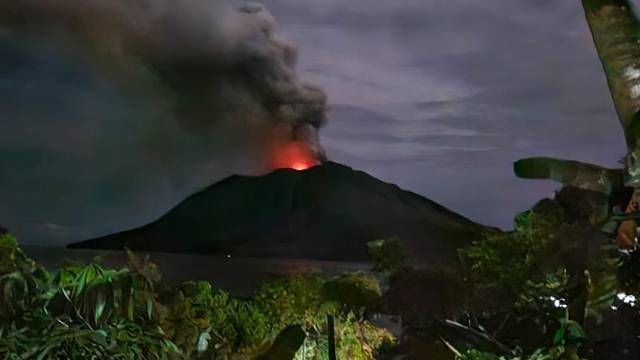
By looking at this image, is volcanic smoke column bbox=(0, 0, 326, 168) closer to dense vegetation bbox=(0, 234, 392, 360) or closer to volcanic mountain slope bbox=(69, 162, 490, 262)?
volcanic mountain slope bbox=(69, 162, 490, 262)

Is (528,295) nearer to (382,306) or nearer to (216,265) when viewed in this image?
(382,306)

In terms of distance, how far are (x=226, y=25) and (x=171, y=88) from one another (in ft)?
1.09

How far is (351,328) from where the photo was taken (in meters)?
2.79

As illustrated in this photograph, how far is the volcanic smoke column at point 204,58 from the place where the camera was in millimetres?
2781

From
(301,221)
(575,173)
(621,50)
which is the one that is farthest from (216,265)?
(621,50)

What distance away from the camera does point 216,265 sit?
2.85 m

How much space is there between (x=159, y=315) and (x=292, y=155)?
85cm

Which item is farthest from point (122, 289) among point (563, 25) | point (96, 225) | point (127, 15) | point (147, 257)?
point (563, 25)

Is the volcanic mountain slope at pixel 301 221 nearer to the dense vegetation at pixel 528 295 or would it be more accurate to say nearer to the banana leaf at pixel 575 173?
the dense vegetation at pixel 528 295

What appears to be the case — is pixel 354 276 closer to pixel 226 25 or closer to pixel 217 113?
pixel 217 113

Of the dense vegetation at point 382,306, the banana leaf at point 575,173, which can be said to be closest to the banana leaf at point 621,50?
the banana leaf at point 575,173

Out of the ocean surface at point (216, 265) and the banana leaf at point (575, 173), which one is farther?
the ocean surface at point (216, 265)

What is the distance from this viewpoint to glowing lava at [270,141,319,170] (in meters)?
2.85

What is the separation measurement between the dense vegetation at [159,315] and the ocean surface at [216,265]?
0.20ft
